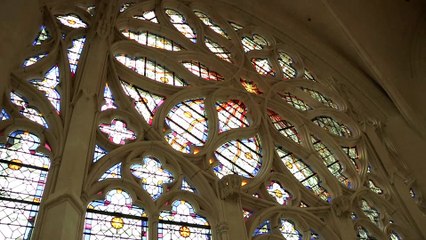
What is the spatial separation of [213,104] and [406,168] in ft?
12.8

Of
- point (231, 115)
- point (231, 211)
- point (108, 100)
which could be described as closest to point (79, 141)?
point (108, 100)

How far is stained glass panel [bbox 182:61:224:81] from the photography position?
410 inches

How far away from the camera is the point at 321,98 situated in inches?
474

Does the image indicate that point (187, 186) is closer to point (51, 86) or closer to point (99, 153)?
point (99, 153)

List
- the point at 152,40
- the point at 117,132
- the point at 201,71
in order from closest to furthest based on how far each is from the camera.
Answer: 1. the point at 117,132
2. the point at 201,71
3. the point at 152,40

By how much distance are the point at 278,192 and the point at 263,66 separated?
373 cm

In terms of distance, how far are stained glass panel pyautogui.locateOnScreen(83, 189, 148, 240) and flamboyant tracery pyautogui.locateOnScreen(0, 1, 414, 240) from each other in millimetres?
14

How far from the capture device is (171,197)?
298 inches

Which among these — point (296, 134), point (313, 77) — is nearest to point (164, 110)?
point (296, 134)

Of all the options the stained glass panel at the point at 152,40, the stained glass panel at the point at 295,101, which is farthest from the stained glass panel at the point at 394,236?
the stained glass panel at the point at 152,40

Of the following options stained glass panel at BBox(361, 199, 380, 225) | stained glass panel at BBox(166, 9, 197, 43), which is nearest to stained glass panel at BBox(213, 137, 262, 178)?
stained glass panel at BBox(361, 199, 380, 225)

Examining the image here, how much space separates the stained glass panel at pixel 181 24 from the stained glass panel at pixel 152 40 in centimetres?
45

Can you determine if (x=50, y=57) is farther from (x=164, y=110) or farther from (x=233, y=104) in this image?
(x=233, y=104)

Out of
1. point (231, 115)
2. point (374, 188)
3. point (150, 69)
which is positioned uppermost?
point (150, 69)
